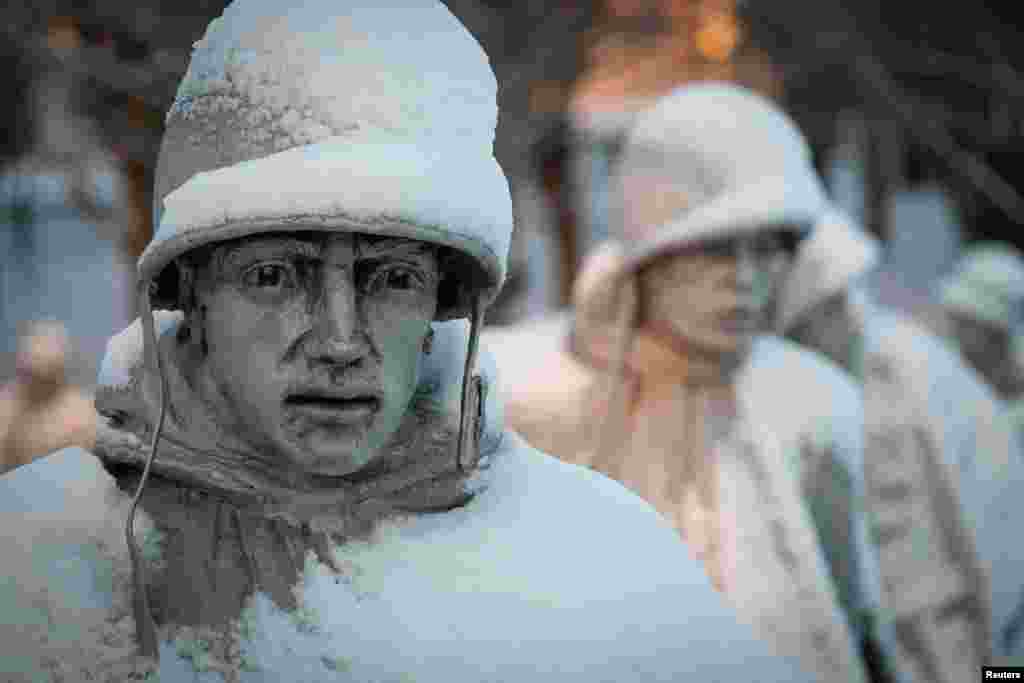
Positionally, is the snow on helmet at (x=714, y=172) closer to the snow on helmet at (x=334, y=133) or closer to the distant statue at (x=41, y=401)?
the snow on helmet at (x=334, y=133)

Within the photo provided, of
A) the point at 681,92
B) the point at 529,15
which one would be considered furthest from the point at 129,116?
the point at 681,92

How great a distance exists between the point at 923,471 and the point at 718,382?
2228 mm

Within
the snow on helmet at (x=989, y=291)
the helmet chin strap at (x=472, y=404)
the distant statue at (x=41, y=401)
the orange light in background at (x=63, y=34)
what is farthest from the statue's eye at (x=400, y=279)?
the snow on helmet at (x=989, y=291)

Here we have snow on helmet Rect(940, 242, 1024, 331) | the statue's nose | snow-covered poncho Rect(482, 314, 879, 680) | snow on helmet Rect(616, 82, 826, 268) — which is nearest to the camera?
the statue's nose

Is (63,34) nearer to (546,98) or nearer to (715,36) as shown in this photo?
(715,36)

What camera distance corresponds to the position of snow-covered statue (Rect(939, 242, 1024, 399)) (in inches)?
549

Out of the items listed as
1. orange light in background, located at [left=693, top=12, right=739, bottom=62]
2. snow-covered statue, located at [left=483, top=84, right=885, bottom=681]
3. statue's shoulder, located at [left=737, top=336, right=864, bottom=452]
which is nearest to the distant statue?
orange light in background, located at [left=693, top=12, right=739, bottom=62]

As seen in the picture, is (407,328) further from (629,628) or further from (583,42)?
(583,42)

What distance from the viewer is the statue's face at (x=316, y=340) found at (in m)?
4.21

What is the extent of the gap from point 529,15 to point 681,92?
265 centimetres

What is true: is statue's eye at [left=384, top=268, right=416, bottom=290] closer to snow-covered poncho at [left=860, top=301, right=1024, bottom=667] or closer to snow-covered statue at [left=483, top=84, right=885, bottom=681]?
snow-covered statue at [left=483, top=84, right=885, bottom=681]

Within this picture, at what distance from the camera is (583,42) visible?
36.2 feet

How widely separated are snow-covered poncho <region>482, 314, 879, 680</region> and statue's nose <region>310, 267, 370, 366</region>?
3203 millimetres

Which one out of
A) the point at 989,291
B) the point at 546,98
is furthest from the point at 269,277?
the point at 989,291
